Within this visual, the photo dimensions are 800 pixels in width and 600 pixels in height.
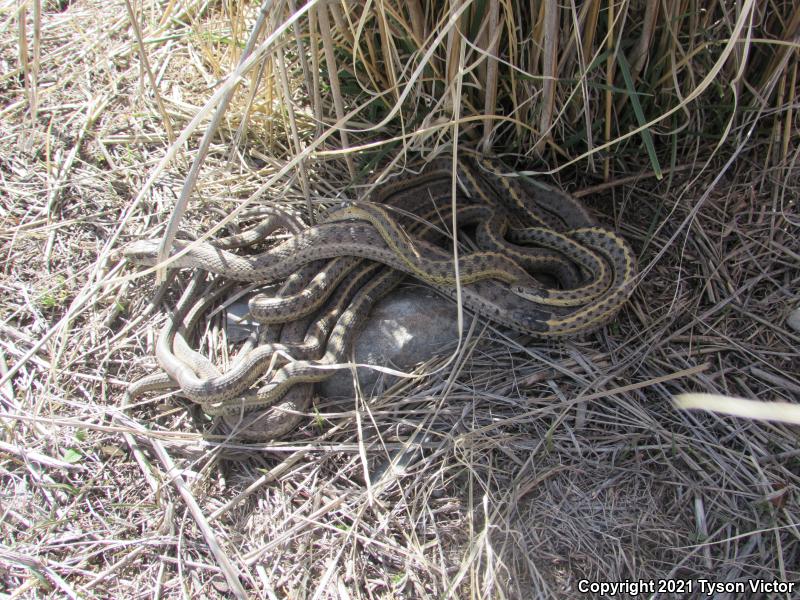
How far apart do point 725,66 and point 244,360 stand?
12.7 feet

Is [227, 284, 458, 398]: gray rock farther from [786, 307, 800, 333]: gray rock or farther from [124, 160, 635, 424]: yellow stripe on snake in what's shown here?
[786, 307, 800, 333]: gray rock

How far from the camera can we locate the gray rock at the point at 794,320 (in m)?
3.58

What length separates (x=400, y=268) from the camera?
165 inches

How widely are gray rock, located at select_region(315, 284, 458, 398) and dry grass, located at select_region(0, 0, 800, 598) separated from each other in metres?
0.17

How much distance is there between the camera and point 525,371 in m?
3.77

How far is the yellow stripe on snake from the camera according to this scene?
12.4 feet

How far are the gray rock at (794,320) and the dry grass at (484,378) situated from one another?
0.18 feet

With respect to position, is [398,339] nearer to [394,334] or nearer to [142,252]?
[394,334]

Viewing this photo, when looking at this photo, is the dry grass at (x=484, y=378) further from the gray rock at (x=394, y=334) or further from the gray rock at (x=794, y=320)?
the gray rock at (x=394, y=334)

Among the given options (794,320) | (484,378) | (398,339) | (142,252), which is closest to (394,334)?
(398,339)

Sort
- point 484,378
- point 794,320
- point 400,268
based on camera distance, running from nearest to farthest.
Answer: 1. point 794,320
2. point 484,378
3. point 400,268

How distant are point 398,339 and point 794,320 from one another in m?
2.61

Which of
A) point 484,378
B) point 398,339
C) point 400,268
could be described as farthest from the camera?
point 400,268

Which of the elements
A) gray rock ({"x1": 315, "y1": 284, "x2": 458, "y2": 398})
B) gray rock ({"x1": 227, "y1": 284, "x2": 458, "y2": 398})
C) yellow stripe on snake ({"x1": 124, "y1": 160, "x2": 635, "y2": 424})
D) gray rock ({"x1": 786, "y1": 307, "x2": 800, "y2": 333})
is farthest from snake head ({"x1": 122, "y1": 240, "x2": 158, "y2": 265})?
gray rock ({"x1": 786, "y1": 307, "x2": 800, "y2": 333})
